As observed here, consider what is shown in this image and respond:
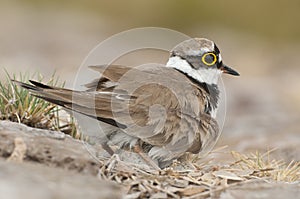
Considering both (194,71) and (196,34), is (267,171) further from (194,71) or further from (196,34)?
(196,34)

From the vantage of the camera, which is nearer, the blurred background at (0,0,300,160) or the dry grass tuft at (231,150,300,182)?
the dry grass tuft at (231,150,300,182)

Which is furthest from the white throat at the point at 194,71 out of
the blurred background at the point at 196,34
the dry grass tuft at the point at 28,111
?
the blurred background at the point at 196,34

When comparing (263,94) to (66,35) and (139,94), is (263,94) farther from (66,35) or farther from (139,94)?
(66,35)

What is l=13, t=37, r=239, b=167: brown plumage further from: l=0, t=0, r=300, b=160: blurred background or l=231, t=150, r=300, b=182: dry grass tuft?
Answer: l=0, t=0, r=300, b=160: blurred background

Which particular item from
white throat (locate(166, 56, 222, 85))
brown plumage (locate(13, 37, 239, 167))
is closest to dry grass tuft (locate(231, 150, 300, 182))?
brown plumage (locate(13, 37, 239, 167))

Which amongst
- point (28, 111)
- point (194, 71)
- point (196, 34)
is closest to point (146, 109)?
point (28, 111)

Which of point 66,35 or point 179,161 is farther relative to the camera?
point 66,35

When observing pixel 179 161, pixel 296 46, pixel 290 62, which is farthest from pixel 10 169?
pixel 296 46
